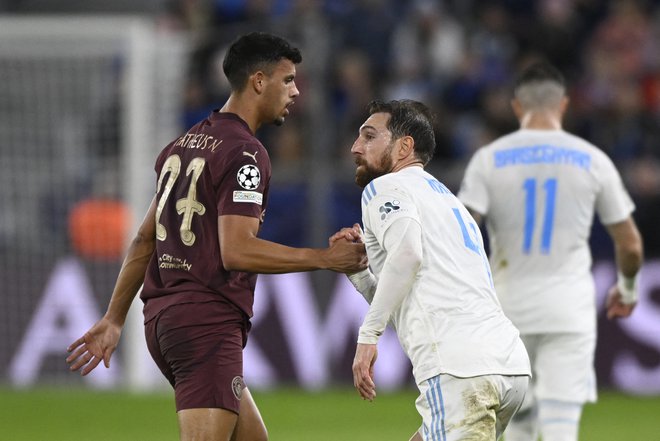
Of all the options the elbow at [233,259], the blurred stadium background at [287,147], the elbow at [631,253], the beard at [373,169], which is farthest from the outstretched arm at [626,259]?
the blurred stadium background at [287,147]

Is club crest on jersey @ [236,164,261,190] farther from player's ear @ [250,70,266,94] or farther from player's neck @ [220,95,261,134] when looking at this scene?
player's ear @ [250,70,266,94]

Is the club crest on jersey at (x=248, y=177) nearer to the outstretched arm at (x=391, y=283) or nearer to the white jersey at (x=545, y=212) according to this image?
the outstretched arm at (x=391, y=283)

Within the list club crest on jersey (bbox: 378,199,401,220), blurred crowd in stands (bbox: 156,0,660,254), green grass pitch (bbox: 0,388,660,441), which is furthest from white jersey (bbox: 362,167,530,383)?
blurred crowd in stands (bbox: 156,0,660,254)

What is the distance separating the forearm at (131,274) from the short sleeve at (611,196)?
9.45 feet

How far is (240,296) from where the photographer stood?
549cm

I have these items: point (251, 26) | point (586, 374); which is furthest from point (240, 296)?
point (251, 26)

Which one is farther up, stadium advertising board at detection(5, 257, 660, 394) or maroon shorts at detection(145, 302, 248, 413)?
maroon shorts at detection(145, 302, 248, 413)

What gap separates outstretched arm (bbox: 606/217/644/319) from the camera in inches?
297

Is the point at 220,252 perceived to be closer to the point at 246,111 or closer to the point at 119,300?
the point at 246,111

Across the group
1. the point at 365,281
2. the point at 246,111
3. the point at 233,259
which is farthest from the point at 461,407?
the point at 246,111

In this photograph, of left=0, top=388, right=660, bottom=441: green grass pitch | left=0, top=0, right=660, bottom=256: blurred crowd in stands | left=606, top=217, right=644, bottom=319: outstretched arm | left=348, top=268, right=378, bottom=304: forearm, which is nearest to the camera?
left=348, top=268, right=378, bottom=304: forearm

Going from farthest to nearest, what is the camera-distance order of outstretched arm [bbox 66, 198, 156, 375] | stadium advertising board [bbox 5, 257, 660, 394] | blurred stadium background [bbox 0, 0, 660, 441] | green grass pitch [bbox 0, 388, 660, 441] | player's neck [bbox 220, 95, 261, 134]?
blurred stadium background [bbox 0, 0, 660, 441] < stadium advertising board [bbox 5, 257, 660, 394] < green grass pitch [bbox 0, 388, 660, 441] < outstretched arm [bbox 66, 198, 156, 375] < player's neck [bbox 220, 95, 261, 134]

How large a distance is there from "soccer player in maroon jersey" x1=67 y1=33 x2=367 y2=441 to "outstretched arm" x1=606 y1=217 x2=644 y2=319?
8.78 feet

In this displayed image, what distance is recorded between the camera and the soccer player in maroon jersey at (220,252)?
5.28 meters
